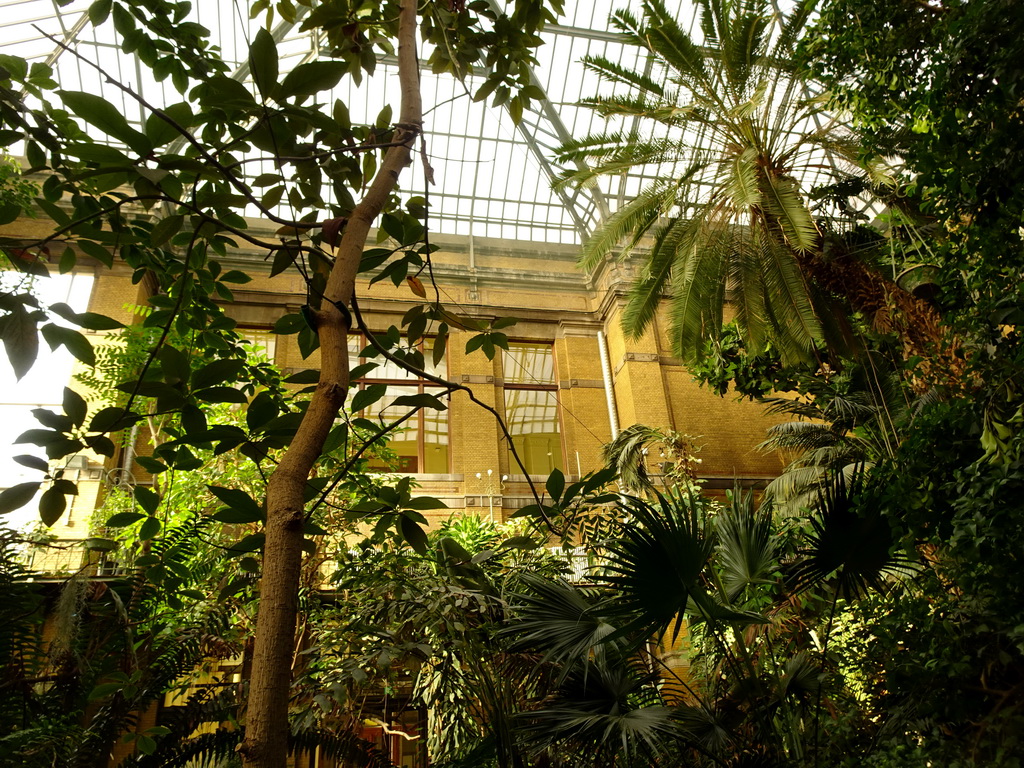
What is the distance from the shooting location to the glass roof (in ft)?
52.3

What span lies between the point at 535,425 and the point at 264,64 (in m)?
16.3

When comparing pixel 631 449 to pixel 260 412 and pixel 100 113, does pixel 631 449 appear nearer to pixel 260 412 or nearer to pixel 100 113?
pixel 260 412

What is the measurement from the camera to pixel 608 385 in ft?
56.4

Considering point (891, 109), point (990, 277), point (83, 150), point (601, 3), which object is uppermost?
point (601, 3)

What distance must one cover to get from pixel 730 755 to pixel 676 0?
17.5 m

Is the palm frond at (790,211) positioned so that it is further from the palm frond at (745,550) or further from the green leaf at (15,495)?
the green leaf at (15,495)

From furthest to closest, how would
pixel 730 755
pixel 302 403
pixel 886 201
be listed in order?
pixel 886 201, pixel 730 755, pixel 302 403

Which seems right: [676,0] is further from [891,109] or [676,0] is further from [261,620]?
[261,620]

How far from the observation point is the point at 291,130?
1.69 m

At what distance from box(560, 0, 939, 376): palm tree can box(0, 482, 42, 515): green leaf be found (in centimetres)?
827

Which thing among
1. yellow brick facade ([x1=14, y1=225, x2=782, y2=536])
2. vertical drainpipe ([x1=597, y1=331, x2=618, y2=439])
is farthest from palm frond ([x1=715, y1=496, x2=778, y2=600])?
vertical drainpipe ([x1=597, y1=331, x2=618, y2=439])

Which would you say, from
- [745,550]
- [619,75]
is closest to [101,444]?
[745,550]

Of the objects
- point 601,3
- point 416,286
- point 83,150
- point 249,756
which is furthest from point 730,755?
point 601,3

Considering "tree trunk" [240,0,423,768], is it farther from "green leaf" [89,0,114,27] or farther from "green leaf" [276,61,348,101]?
"green leaf" [89,0,114,27]
